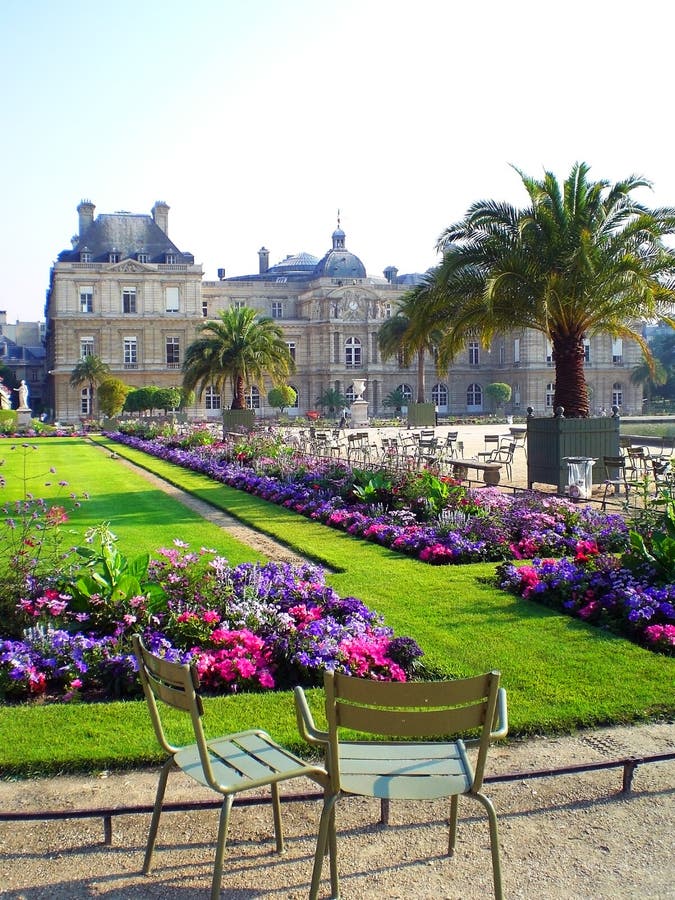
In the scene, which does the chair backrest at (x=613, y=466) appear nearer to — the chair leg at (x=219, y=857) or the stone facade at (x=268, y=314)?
the chair leg at (x=219, y=857)

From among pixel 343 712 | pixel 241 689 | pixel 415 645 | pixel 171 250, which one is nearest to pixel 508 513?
pixel 415 645

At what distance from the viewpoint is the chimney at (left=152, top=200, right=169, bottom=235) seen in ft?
213

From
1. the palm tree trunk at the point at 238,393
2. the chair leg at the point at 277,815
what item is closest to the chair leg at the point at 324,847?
the chair leg at the point at 277,815

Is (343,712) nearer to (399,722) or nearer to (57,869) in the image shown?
(399,722)

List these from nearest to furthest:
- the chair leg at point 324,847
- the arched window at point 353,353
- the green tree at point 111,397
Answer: the chair leg at point 324,847
the green tree at point 111,397
the arched window at point 353,353

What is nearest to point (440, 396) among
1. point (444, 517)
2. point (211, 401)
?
point (211, 401)

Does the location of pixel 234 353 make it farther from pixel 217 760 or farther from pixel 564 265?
pixel 217 760

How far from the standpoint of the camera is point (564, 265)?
16797mm

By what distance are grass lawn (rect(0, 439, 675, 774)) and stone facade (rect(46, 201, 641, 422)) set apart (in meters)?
48.1

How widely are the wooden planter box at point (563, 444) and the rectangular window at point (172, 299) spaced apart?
4777cm

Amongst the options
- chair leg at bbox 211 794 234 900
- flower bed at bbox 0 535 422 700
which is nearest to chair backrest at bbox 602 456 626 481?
flower bed at bbox 0 535 422 700

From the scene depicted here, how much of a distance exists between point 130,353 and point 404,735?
60373 mm

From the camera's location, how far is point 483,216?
17438 millimetres

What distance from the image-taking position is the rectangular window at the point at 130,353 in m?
61.2
